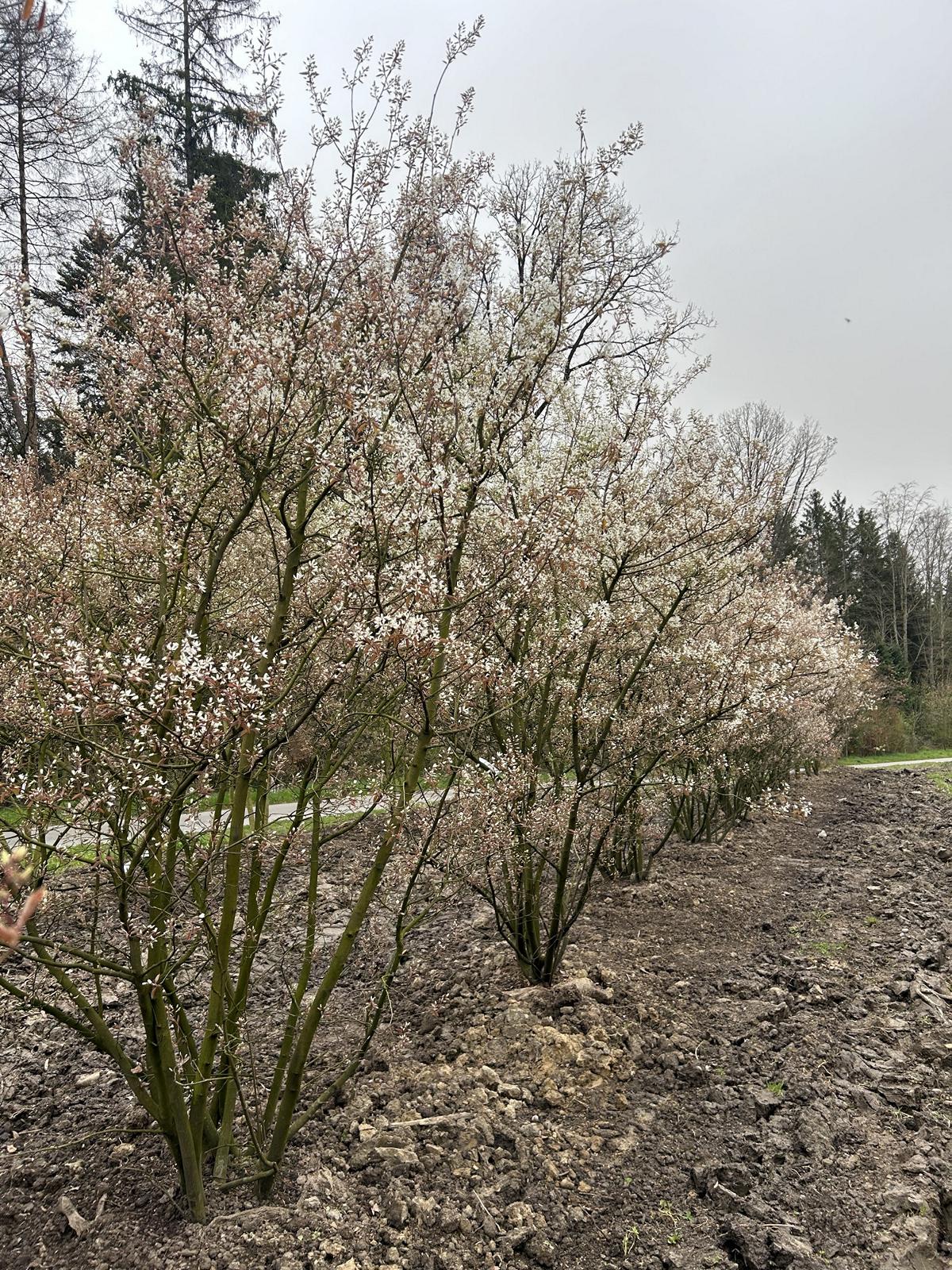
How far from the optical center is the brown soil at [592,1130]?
3.40 meters

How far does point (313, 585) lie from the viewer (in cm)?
399

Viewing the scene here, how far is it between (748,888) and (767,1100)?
4.75 m

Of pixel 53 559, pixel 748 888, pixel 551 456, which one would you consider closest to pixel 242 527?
pixel 53 559

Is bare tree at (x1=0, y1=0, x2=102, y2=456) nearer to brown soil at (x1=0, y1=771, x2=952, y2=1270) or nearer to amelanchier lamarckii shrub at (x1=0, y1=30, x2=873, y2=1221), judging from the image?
amelanchier lamarckii shrub at (x1=0, y1=30, x2=873, y2=1221)

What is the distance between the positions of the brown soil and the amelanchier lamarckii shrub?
0.36 metres

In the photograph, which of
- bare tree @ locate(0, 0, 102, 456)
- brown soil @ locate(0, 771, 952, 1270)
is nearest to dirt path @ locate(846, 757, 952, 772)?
brown soil @ locate(0, 771, 952, 1270)

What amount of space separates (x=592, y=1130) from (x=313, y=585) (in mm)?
3376

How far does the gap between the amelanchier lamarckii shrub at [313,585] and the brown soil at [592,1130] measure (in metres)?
0.36

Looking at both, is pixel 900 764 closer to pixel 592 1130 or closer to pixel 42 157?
pixel 592 1130

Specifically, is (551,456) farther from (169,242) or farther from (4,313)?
(4,313)

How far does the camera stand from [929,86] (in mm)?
3125

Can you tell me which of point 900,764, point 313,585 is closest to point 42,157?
point 313,585

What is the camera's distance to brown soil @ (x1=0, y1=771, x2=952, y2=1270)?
11.1ft

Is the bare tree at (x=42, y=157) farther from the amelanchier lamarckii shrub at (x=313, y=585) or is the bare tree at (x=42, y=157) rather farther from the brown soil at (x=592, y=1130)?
the brown soil at (x=592, y=1130)
